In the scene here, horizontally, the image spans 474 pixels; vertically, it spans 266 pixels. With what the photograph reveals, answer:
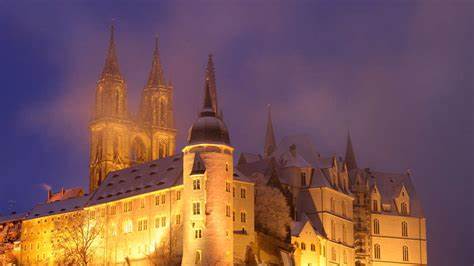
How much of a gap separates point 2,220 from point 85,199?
3105cm

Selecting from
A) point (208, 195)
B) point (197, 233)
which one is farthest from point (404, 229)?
point (197, 233)

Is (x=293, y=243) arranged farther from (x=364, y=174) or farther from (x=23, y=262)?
(x=23, y=262)

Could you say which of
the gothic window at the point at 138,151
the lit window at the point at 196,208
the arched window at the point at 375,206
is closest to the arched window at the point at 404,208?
the arched window at the point at 375,206

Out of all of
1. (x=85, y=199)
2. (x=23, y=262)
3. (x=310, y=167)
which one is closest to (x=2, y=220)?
(x=23, y=262)

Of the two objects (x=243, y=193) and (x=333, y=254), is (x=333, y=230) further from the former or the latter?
(x=243, y=193)

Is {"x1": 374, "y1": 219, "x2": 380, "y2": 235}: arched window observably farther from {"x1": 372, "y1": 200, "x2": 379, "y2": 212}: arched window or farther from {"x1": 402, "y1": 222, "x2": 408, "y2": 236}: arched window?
{"x1": 402, "y1": 222, "x2": 408, "y2": 236}: arched window

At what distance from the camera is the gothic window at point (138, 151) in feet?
493

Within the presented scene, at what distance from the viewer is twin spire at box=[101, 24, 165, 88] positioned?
151875 mm

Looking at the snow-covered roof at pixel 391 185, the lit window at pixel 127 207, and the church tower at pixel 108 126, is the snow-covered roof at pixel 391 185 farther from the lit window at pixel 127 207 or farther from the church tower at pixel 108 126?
the church tower at pixel 108 126

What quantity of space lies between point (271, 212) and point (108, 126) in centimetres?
4469

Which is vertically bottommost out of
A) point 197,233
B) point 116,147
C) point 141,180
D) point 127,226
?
point 197,233

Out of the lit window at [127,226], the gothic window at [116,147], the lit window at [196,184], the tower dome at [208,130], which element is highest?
the gothic window at [116,147]

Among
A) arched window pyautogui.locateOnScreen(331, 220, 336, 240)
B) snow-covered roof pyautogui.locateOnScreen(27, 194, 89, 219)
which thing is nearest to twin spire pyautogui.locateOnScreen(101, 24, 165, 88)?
snow-covered roof pyautogui.locateOnScreen(27, 194, 89, 219)

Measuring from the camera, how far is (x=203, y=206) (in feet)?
324
